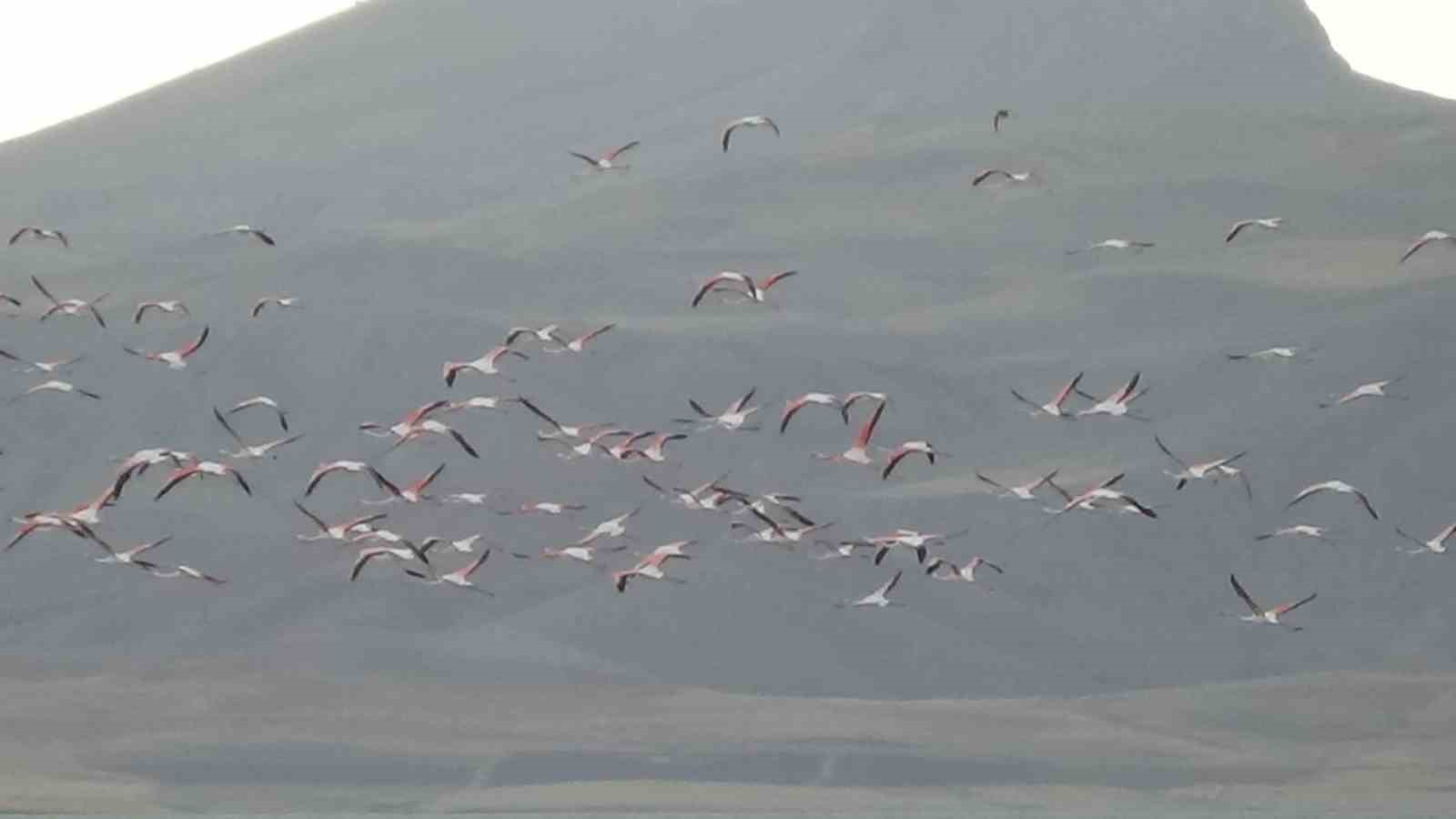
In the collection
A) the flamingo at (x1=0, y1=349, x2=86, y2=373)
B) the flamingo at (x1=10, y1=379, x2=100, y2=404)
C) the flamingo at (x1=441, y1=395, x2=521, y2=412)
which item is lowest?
the flamingo at (x1=441, y1=395, x2=521, y2=412)

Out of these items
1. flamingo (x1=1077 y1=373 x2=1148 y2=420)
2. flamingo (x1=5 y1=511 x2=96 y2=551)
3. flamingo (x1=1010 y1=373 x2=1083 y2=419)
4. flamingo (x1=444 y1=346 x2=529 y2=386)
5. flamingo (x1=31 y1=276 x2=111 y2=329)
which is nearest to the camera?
flamingo (x1=5 y1=511 x2=96 y2=551)

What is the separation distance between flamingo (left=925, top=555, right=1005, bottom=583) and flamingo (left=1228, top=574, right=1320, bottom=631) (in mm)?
2943

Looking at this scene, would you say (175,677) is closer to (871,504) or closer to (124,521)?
(124,521)

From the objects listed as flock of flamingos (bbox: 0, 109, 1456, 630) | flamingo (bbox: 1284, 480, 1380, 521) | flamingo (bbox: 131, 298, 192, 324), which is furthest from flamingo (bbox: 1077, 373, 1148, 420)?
flamingo (bbox: 131, 298, 192, 324)

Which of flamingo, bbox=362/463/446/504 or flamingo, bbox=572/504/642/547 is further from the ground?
flamingo, bbox=362/463/446/504

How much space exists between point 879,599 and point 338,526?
729cm

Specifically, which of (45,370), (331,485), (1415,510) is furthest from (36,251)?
(1415,510)

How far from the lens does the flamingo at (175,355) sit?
44594 mm

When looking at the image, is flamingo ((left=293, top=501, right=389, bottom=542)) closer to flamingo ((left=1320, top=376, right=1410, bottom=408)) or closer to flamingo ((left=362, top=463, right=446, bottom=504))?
flamingo ((left=362, top=463, right=446, bottom=504))

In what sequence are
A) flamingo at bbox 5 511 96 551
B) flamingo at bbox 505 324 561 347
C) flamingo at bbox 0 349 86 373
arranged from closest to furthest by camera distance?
flamingo at bbox 5 511 96 551 → flamingo at bbox 505 324 561 347 → flamingo at bbox 0 349 86 373

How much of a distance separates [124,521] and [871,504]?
970 cm

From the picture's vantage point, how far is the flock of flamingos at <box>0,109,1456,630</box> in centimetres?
4156

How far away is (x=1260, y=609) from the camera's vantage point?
1657 inches

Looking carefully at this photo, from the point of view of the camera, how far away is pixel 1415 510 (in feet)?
146
